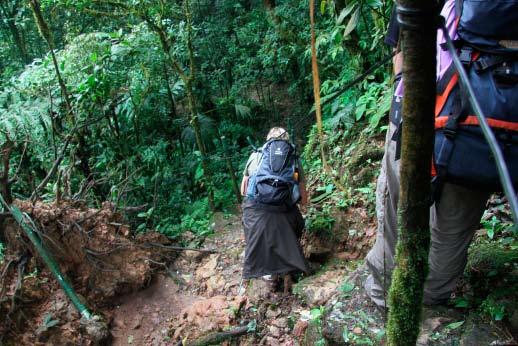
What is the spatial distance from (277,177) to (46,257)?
8.63ft

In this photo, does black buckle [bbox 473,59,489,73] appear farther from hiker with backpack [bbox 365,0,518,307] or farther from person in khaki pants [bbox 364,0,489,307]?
person in khaki pants [bbox 364,0,489,307]

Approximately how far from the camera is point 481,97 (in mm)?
1753

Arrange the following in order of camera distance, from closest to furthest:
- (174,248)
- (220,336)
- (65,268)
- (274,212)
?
(220,336)
(274,212)
(65,268)
(174,248)

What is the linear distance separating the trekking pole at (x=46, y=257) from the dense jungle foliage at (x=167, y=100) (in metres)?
0.38

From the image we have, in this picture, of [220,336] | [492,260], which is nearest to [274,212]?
[220,336]

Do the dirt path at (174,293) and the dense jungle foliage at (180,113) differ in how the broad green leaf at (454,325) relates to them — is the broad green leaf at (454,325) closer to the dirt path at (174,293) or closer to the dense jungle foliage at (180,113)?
the dense jungle foliage at (180,113)

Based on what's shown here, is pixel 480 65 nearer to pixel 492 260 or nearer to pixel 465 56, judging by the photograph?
pixel 465 56

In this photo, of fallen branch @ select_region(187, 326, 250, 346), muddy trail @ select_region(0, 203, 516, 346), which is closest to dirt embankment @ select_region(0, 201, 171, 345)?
muddy trail @ select_region(0, 203, 516, 346)

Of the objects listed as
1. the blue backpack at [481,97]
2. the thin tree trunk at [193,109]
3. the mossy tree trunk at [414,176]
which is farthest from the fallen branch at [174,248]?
the mossy tree trunk at [414,176]

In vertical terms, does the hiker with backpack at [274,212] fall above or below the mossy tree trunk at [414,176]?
below

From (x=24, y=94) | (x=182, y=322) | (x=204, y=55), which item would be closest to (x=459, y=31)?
(x=182, y=322)

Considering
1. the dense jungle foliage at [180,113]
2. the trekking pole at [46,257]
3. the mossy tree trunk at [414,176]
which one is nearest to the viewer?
the mossy tree trunk at [414,176]

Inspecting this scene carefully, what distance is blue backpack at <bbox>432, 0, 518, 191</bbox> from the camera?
172 centimetres

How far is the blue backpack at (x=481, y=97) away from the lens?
172 cm
